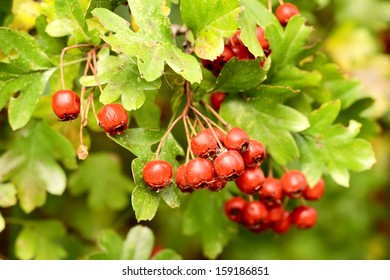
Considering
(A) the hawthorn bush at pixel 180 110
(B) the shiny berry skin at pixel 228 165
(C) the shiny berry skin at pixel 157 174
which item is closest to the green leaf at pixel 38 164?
(A) the hawthorn bush at pixel 180 110

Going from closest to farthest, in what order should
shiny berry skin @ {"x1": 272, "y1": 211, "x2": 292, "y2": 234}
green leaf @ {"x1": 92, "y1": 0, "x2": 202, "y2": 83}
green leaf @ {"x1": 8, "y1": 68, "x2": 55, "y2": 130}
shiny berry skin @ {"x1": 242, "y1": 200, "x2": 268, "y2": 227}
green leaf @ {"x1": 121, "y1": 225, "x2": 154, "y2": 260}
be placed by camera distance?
green leaf @ {"x1": 92, "y1": 0, "x2": 202, "y2": 83} → green leaf @ {"x1": 8, "y1": 68, "x2": 55, "y2": 130} → shiny berry skin @ {"x1": 242, "y1": 200, "x2": 268, "y2": 227} → shiny berry skin @ {"x1": 272, "y1": 211, "x2": 292, "y2": 234} → green leaf @ {"x1": 121, "y1": 225, "x2": 154, "y2": 260}

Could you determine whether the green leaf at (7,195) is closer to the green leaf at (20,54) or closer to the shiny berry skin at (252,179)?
the green leaf at (20,54)

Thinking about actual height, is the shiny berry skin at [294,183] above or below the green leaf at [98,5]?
below

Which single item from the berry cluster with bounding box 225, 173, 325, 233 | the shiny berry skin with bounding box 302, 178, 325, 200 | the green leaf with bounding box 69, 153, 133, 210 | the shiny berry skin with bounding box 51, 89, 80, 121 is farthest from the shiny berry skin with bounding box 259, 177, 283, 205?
the green leaf with bounding box 69, 153, 133, 210

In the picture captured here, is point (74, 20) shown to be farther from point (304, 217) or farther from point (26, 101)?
point (304, 217)

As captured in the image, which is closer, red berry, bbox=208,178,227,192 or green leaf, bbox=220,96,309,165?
red berry, bbox=208,178,227,192

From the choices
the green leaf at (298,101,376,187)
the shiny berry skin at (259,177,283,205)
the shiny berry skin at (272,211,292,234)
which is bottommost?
the shiny berry skin at (272,211,292,234)

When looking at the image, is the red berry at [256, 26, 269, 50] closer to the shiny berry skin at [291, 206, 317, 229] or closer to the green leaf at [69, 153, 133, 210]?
the shiny berry skin at [291, 206, 317, 229]
